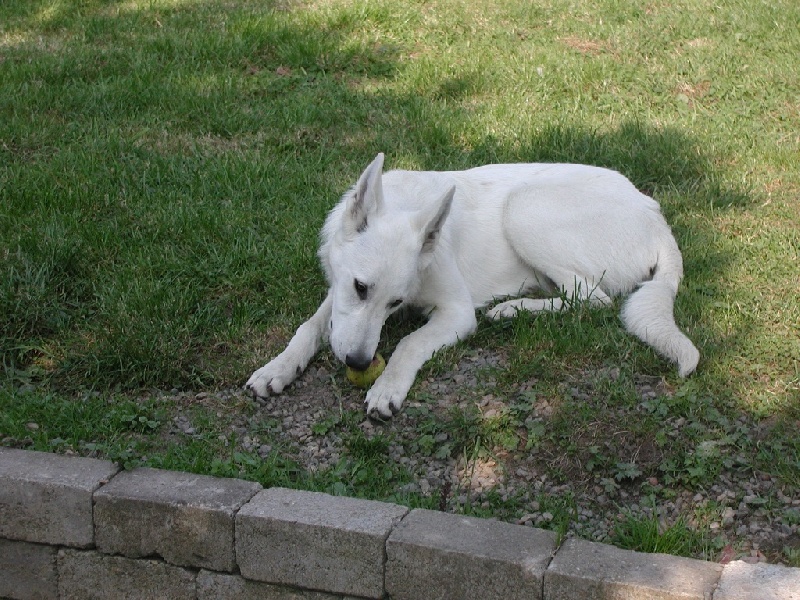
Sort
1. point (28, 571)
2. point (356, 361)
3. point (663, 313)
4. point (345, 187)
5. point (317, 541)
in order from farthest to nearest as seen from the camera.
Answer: point (345, 187), point (663, 313), point (356, 361), point (28, 571), point (317, 541)

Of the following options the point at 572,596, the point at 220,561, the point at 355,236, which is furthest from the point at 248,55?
the point at 572,596

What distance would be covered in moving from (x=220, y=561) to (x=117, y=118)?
14.8 ft

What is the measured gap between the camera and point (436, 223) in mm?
4605

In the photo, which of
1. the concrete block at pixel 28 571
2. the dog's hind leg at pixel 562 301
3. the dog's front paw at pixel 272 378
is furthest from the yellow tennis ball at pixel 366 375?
the concrete block at pixel 28 571

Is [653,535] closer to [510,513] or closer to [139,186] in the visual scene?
[510,513]

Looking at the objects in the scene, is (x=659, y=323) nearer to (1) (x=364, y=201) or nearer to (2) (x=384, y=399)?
(2) (x=384, y=399)

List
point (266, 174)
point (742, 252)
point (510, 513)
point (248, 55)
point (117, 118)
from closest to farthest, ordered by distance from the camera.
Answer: point (510, 513) < point (742, 252) < point (266, 174) < point (117, 118) < point (248, 55)

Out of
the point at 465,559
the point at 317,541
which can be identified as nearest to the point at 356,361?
the point at 317,541

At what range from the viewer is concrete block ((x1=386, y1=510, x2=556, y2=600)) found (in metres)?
3.20

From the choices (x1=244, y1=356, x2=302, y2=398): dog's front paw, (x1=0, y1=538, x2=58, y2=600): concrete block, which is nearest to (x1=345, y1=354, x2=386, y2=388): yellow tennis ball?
(x1=244, y1=356, x2=302, y2=398): dog's front paw

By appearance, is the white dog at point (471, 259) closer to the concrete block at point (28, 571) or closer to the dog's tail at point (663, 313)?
the dog's tail at point (663, 313)

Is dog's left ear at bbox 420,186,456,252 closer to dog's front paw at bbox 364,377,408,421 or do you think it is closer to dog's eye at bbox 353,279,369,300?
dog's eye at bbox 353,279,369,300

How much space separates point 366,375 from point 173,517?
3.99 feet

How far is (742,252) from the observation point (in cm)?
553
